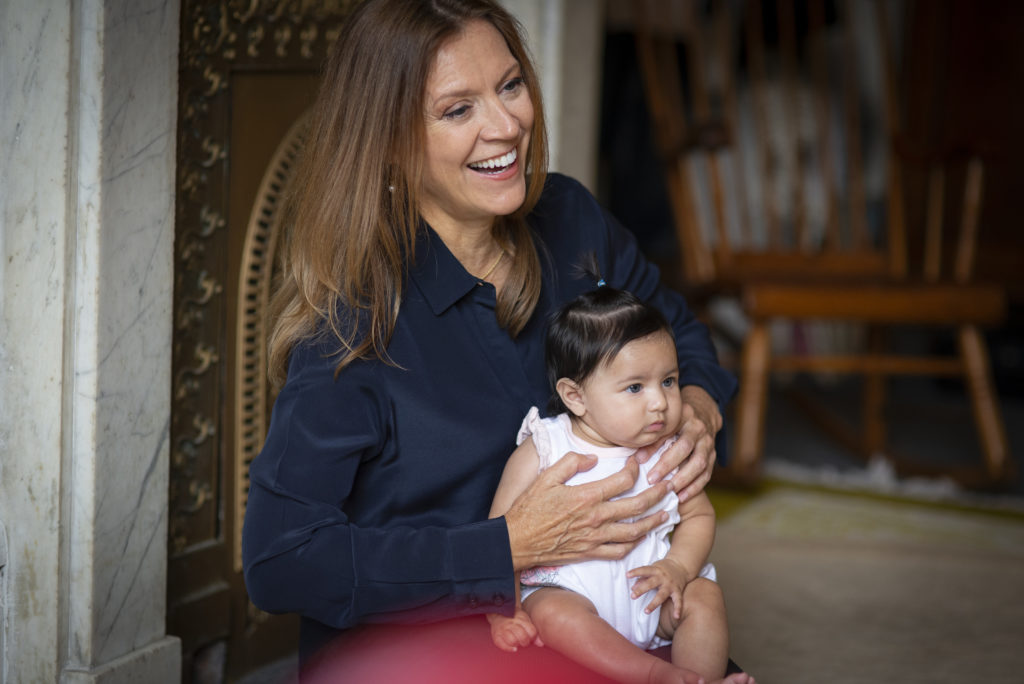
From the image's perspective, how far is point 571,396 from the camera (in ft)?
4.27

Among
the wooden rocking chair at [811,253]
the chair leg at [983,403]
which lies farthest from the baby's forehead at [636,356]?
the chair leg at [983,403]

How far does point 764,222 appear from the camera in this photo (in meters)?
5.15

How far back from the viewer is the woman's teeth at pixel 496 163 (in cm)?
131

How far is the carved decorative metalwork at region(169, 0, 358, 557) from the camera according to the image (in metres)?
1.58

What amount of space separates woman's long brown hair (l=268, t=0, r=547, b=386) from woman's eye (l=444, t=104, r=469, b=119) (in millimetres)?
33

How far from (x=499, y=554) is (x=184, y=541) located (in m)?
0.75

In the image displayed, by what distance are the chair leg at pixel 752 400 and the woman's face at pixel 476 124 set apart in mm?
1947

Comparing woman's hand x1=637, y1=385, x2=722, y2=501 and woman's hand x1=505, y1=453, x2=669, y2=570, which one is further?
woman's hand x1=637, y1=385, x2=722, y2=501

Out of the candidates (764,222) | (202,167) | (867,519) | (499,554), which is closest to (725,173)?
(764,222)

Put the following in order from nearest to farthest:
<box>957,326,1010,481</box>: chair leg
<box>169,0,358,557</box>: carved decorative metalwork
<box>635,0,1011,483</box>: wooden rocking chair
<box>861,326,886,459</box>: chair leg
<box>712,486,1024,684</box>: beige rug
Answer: <box>169,0,358,557</box>: carved decorative metalwork < <box>712,486,1024,684</box>: beige rug < <box>635,0,1011,483</box>: wooden rocking chair < <box>957,326,1010,481</box>: chair leg < <box>861,326,886,459</box>: chair leg

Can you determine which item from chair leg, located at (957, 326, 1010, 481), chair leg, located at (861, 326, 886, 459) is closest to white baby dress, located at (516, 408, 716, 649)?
chair leg, located at (957, 326, 1010, 481)

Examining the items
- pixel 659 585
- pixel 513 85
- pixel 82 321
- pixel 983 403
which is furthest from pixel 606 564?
pixel 983 403

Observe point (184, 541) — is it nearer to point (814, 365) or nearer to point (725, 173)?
point (814, 365)

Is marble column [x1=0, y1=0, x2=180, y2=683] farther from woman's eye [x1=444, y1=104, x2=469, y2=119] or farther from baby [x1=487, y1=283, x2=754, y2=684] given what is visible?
baby [x1=487, y1=283, x2=754, y2=684]
